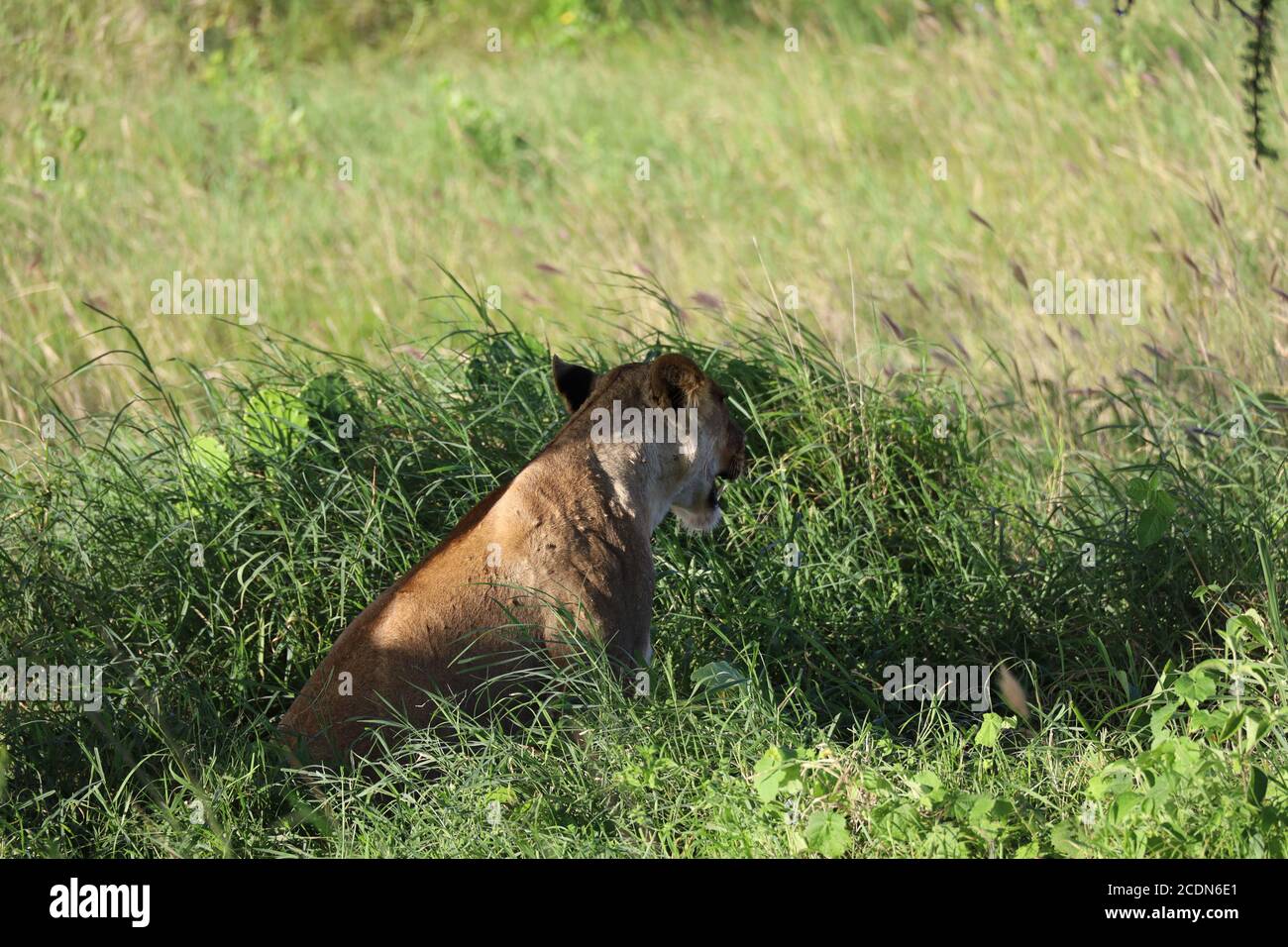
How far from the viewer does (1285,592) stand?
17.6 ft

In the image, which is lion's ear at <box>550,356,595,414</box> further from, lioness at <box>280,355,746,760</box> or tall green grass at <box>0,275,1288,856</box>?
tall green grass at <box>0,275,1288,856</box>

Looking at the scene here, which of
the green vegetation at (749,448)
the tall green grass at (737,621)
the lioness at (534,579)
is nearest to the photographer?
the tall green grass at (737,621)

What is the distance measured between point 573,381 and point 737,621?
998 millimetres

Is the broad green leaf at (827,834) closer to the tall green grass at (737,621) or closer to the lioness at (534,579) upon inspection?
the tall green grass at (737,621)

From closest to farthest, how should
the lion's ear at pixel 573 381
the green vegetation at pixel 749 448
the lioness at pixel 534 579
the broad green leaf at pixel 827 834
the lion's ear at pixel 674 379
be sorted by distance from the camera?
1. the broad green leaf at pixel 827 834
2. the green vegetation at pixel 749 448
3. the lioness at pixel 534 579
4. the lion's ear at pixel 674 379
5. the lion's ear at pixel 573 381

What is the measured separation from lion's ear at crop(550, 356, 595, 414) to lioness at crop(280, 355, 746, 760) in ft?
0.05

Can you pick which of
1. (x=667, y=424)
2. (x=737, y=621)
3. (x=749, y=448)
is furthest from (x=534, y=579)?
(x=749, y=448)

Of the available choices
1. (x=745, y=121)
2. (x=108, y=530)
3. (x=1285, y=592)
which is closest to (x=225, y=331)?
(x=108, y=530)

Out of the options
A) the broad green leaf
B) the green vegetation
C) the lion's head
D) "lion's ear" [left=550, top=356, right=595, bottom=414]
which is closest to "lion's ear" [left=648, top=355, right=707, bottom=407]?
the lion's head

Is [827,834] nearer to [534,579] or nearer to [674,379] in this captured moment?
[534,579]

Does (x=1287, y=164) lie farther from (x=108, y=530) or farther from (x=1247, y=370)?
(x=108, y=530)

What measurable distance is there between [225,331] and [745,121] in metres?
4.10

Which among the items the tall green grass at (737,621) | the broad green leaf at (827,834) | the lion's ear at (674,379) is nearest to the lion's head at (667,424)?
the lion's ear at (674,379)

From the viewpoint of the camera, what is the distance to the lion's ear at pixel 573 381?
511 cm
